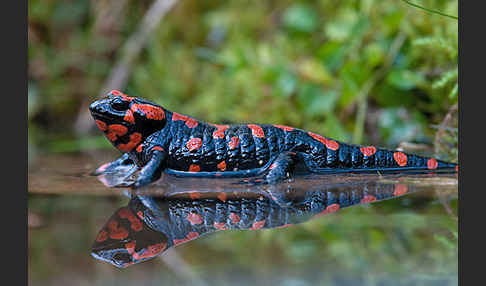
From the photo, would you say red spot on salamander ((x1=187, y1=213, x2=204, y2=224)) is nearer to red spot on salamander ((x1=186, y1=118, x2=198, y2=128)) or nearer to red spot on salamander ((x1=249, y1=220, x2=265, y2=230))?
red spot on salamander ((x1=249, y1=220, x2=265, y2=230))

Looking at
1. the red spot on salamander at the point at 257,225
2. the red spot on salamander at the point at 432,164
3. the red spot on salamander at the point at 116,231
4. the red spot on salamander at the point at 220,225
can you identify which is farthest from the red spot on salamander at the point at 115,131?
the red spot on salamander at the point at 432,164

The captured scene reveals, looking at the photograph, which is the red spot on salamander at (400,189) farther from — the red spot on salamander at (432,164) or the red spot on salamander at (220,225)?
the red spot on salamander at (220,225)

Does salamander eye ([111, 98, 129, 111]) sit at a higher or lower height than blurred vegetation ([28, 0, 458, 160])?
lower

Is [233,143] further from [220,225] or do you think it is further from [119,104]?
[220,225]

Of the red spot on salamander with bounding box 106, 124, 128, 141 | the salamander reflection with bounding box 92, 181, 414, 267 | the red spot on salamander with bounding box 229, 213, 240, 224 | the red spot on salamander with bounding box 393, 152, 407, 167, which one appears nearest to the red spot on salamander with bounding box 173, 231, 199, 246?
the salamander reflection with bounding box 92, 181, 414, 267

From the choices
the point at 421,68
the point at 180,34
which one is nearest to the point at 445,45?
the point at 421,68

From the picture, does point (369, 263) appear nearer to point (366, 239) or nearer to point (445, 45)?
point (366, 239)

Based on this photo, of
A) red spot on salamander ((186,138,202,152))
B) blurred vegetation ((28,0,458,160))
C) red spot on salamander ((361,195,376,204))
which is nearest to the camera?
red spot on salamander ((361,195,376,204))
